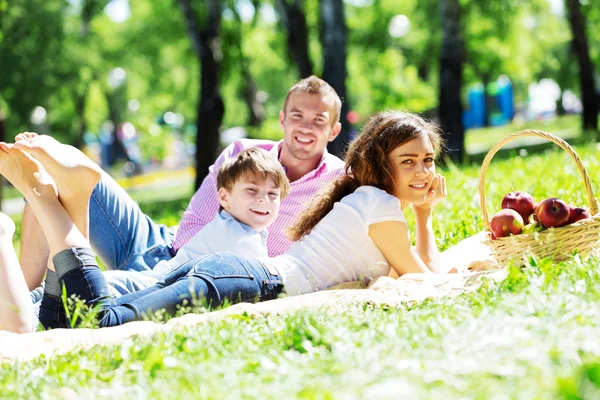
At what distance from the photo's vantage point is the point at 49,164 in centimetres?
386

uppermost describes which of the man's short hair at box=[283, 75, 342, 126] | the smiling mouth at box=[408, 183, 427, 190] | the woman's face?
the man's short hair at box=[283, 75, 342, 126]

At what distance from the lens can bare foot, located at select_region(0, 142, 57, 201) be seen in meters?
3.79

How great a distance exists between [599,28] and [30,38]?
17937 millimetres

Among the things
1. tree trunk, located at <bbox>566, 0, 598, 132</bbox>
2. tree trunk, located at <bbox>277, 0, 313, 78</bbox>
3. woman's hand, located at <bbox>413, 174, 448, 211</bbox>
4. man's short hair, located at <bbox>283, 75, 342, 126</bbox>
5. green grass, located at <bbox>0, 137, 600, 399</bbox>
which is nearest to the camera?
green grass, located at <bbox>0, 137, 600, 399</bbox>

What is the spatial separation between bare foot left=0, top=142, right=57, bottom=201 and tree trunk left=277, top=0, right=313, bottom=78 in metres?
11.2

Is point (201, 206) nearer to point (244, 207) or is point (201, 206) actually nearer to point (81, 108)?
point (244, 207)

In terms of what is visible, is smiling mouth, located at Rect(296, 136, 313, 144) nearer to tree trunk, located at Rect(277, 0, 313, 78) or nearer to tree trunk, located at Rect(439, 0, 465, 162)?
tree trunk, located at Rect(439, 0, 465, 162)

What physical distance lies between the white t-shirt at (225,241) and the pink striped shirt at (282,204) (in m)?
0.60

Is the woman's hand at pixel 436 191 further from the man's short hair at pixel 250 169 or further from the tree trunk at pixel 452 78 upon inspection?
the tree trunk at pixel 452 78

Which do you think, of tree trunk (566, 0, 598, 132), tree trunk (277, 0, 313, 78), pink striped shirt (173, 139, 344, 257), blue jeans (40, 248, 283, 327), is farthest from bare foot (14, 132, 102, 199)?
tree trunk (566, 0, 598, 132)

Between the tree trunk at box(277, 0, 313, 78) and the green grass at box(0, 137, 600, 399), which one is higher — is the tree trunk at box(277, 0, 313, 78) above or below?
above

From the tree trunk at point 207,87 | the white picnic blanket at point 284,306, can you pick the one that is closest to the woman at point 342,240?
the white picnic blanket at point 284,306

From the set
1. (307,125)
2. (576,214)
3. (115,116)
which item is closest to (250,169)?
(307,125)

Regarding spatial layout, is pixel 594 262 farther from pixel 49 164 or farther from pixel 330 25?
pixel 330 25
